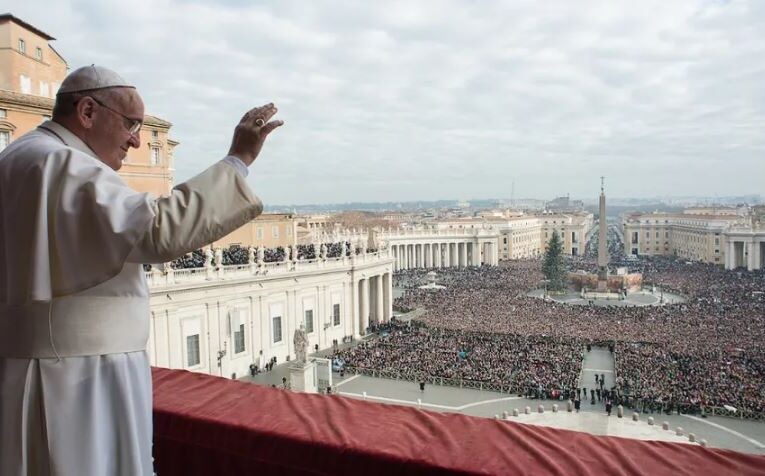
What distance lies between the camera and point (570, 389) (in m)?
24.5

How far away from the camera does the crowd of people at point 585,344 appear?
2461 centimetres

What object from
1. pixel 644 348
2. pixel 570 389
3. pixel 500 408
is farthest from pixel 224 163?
pixel 644 348

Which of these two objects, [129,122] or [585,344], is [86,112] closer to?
[129,122]

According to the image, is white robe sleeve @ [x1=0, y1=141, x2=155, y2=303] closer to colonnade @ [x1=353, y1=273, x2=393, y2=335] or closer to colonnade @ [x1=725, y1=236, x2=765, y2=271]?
colonnade @ [x1=353, y1=273, x2=393, y2=335]

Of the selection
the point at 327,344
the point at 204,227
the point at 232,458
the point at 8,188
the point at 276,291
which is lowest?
the point at 327,344

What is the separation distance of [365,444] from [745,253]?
105465 mm

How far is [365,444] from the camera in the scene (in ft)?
9.00

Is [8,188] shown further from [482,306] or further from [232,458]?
[482,306]

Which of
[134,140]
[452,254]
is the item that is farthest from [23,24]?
[452,254]

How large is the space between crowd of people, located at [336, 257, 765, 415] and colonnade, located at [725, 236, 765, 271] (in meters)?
42.0

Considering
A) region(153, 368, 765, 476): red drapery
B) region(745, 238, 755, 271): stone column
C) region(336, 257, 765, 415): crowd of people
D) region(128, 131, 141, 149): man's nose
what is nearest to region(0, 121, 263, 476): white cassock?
region(128, 131, 141, 149): man's nose

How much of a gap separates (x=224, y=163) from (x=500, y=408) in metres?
22.7

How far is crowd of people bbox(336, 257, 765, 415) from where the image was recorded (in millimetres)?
24609

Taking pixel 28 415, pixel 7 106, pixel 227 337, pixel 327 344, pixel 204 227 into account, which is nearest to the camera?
pixel 204 227
